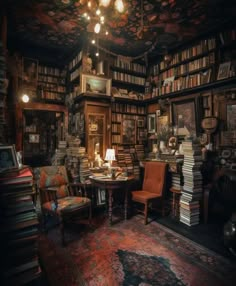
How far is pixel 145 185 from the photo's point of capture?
142 inches

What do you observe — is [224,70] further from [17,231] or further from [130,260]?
[17,231]

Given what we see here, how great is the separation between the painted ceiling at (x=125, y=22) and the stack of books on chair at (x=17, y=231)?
2.44 meters

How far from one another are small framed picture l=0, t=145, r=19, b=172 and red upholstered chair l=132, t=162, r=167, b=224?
2143 millimetres

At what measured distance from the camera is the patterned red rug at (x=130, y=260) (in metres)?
1.84

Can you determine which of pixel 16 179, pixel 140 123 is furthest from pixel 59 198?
pixel 140 123

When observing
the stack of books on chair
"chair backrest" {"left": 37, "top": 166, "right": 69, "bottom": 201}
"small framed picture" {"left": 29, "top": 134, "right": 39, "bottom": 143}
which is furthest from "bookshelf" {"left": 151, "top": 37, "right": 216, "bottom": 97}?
the stack of books on chair

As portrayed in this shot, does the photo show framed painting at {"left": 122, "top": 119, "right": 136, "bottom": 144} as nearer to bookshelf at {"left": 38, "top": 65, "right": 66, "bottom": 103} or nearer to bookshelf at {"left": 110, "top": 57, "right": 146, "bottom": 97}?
bookshelf at {"left": 110, "top": 57, "right": 146, "bottom": 97}

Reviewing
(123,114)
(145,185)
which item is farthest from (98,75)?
(145,185)

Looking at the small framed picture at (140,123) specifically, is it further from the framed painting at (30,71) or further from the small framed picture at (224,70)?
the framed painting at (30,71)

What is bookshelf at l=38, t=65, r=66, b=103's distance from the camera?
4.86 m

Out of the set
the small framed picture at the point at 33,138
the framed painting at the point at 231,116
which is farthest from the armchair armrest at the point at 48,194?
the framed painting at the point at 231,116

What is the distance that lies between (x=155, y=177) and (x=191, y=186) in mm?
646

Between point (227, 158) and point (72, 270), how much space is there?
10.2ft

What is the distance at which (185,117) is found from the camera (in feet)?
13.7
